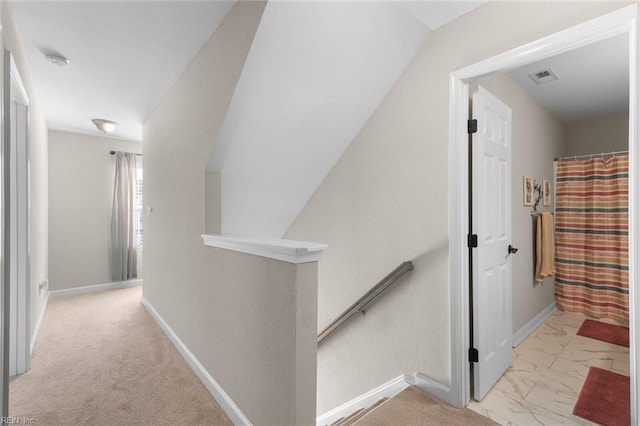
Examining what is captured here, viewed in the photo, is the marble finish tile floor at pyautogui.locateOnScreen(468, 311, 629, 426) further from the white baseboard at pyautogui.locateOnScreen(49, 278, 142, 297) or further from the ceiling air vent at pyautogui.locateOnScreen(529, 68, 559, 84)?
the white baseboard at pyautogui.locateOnScreen(49, 278, 142, 297)

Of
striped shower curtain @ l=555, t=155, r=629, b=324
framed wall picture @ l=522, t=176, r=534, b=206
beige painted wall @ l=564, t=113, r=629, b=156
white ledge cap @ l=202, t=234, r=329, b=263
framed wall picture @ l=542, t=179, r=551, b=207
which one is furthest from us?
beige painted wall @ l=564, t=113, r=629, b=156

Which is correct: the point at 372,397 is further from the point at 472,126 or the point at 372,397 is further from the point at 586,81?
the point at 586,81

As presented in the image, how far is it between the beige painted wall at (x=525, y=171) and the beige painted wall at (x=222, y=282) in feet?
7.03

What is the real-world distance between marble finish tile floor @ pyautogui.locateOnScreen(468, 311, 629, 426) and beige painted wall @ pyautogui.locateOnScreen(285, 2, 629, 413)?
0.46 metres

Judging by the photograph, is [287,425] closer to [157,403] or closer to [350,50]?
[157,403]

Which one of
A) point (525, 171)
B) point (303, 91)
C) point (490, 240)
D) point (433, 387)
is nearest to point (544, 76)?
point (525, 171)

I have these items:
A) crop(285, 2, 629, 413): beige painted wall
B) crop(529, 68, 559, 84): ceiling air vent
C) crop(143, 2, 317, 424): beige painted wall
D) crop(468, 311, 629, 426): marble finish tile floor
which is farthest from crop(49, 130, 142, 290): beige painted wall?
crop(529, 68, 559, 84): ceiling air vent

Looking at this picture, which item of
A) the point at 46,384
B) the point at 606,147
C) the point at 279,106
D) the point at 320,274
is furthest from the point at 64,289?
the point at 606,147

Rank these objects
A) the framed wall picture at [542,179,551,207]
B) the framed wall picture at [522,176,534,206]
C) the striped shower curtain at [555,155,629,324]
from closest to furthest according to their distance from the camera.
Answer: the framed wall picture at [522,176,534,206], the striped shower curtain at [555,155,629,324], the framed wall picture at [542,179,551,207]

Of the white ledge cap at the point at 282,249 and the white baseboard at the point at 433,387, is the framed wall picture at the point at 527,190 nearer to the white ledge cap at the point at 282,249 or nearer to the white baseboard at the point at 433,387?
the white baseboard at the point at 433,387

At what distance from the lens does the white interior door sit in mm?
1914

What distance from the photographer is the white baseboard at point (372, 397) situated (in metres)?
2.08

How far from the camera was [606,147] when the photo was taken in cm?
375

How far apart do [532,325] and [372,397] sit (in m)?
2.05
